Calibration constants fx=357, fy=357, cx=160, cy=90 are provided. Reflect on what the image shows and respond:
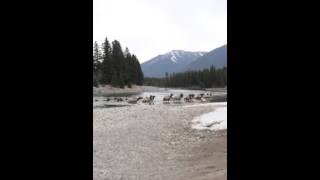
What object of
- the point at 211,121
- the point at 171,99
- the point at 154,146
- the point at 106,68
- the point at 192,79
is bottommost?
the point at 154,146

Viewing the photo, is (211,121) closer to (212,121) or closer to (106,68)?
(212,121)

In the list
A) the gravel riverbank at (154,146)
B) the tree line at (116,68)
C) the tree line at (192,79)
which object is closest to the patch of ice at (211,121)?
the gravel riverbank at (154,146)

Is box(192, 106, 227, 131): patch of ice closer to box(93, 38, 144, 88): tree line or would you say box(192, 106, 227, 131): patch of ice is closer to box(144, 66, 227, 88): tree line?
box(144, 66, 227, 88): tree line

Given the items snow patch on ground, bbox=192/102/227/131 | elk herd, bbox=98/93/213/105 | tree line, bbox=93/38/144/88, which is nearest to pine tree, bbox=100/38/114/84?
Answer: tree line, bbox=93/38/144/88

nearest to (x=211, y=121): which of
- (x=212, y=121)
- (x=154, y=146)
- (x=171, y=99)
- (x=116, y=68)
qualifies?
(x=212, y=121)

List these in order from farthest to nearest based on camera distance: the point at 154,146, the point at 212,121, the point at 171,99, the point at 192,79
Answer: the point at 192,79
the point at 171,99
the point at 212,121
the point at 154,146

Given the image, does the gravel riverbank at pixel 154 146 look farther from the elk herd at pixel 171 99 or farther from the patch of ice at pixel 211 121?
the elk herd at pixel 171 99

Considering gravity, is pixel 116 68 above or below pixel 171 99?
above
